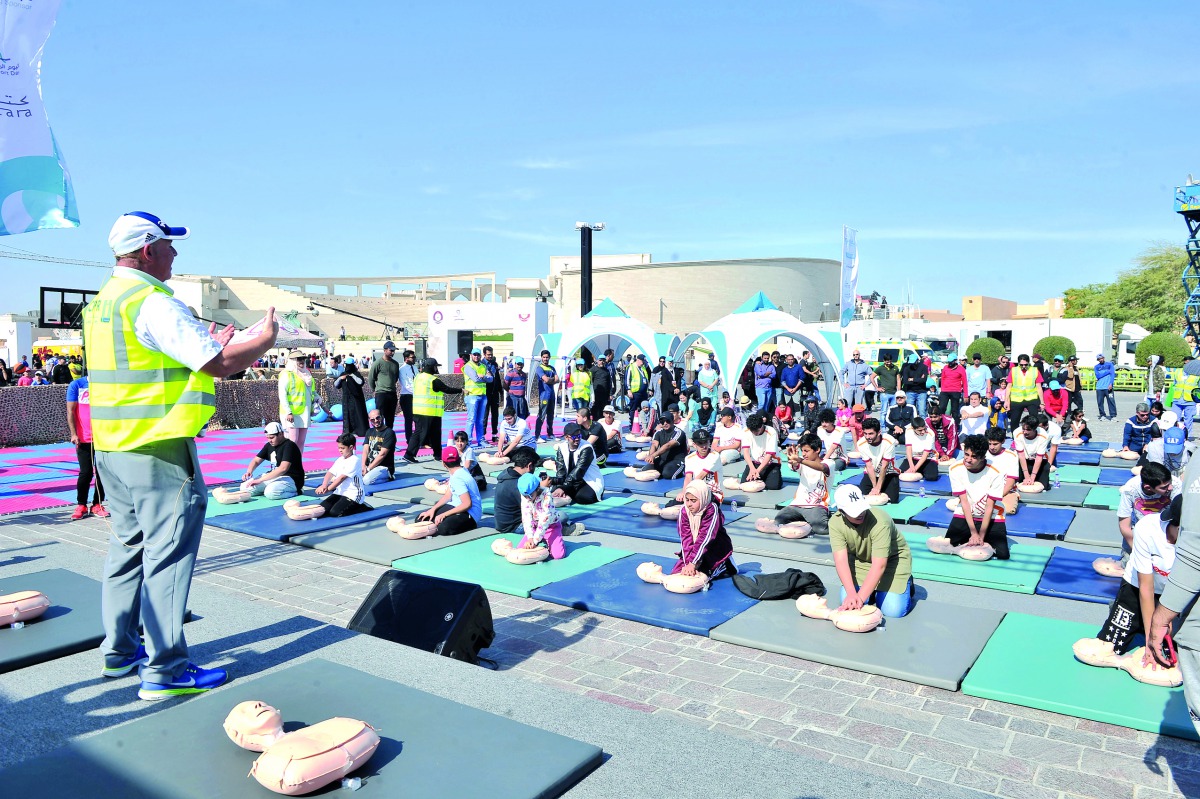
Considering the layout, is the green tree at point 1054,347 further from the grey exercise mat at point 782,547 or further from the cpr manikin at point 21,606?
the cpr manikin at point 21,606

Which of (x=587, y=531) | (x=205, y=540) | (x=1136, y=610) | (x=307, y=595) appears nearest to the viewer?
(x=1136, y=610)

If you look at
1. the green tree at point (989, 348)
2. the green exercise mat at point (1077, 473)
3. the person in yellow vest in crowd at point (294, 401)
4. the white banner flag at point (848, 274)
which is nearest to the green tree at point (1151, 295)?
the green tree at point (989, 348)

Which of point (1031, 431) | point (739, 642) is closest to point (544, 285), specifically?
point (1031, 431)

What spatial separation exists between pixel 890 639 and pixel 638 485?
19.8 feet

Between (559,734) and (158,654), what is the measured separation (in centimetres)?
155

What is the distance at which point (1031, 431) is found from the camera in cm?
982

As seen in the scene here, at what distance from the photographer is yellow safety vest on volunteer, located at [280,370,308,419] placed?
9.97 m

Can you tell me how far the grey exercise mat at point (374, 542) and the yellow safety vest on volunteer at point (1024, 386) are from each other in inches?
398

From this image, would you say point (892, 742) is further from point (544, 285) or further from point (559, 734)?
point (544, 285)

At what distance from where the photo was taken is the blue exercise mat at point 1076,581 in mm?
5719

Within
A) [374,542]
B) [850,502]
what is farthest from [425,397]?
[850,502]

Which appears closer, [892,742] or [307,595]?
[892,742]

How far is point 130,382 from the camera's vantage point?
2945mm

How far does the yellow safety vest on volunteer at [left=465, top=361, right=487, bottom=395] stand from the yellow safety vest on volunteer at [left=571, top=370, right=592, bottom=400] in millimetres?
2199
